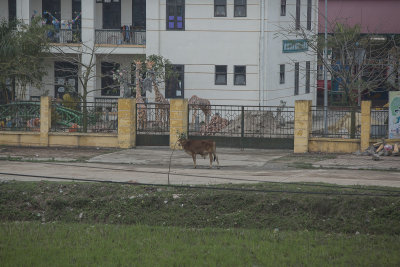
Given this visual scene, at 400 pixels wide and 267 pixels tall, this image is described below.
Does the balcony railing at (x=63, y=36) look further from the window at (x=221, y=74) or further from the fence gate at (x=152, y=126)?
the fence gate at (x=152, y=126)

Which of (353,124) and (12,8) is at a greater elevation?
(12,8)

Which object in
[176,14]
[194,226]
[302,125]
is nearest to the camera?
[194,226]

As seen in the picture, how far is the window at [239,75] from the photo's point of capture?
106 feet

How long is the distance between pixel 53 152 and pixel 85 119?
1.96 metres

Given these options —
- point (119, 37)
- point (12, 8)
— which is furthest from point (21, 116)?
point (12, 8)

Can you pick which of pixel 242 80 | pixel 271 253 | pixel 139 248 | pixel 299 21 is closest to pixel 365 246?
pixel 271 253

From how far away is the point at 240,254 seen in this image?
1036cm

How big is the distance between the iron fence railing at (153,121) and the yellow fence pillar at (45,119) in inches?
133

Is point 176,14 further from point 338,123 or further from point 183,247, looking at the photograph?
point 183,247

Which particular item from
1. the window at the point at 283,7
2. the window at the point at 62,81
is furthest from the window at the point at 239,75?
the window at the point at 62,81

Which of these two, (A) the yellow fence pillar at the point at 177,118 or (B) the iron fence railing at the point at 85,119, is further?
(B) the iron fence railing at the point at 85,119

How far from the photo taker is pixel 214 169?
63.9 feet

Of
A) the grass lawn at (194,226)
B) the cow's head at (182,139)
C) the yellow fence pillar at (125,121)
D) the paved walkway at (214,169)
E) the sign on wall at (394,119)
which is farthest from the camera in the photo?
the yellow fence pillar at (125,121)

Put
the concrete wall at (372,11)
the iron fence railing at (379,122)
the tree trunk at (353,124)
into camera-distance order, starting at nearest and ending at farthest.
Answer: the iron fence railing at (379,122), the tree trunk at (353,124), the concrete wall at (372,11)
